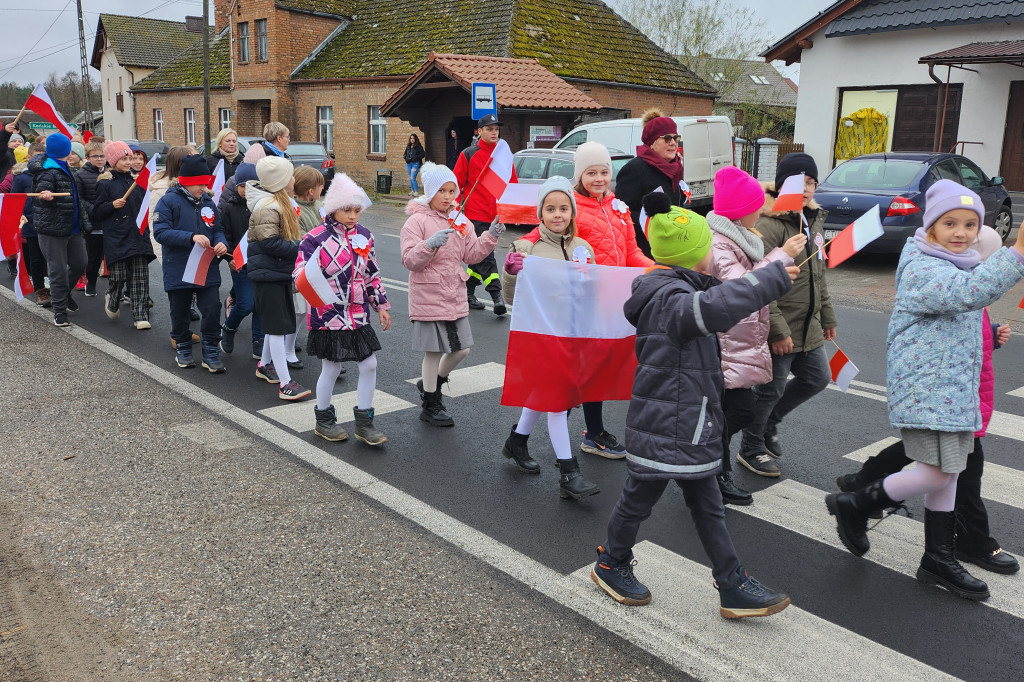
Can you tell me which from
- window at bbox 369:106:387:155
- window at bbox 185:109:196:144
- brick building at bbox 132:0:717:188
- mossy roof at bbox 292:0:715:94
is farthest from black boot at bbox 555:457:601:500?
window at bbox 185:109:196:144

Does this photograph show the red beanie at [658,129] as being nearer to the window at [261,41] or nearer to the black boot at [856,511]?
the black boot at [856,511]

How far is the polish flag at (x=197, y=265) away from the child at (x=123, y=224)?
165 centimetres

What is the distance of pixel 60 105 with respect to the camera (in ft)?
243

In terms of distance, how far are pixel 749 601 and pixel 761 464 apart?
1.77 metres

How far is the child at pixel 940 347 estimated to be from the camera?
3.42 metres

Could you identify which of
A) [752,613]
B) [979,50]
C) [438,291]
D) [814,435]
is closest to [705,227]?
[752,613]

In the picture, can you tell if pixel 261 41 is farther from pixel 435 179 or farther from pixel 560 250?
pixel 560 250

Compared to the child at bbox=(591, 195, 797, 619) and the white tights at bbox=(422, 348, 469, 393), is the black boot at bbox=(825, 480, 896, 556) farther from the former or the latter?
the white tights at bbox=(422, 348, 469, 393)

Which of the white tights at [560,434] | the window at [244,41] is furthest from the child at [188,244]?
the window at [244,41]

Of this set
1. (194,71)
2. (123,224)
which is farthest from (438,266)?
(194,71)

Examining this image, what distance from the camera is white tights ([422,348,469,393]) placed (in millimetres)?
5863

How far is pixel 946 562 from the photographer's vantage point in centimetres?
375

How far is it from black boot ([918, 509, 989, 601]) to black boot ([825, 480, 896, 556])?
20 cm

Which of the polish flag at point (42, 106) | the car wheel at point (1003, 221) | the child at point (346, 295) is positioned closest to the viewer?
the child at point (346, 295)
